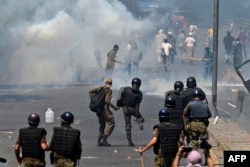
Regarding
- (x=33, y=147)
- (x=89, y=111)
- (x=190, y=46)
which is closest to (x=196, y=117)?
(x=33, y=147)

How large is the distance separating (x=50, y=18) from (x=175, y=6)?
34.1 meters

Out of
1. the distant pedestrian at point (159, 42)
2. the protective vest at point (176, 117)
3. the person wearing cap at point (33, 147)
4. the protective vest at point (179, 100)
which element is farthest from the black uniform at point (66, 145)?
the distant pedestrian at point (159, 42)

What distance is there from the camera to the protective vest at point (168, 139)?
14.4 metres

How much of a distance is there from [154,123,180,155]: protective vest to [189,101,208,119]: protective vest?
2810 millimetres

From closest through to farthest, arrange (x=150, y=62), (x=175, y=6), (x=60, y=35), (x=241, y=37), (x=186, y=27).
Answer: (x=60, y=35), (x=150, y=62), (x=241, y=37), (x=186, y=27), (x=175, y=6)

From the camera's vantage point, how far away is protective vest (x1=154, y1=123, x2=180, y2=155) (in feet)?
47.1

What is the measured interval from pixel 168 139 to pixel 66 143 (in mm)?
1633

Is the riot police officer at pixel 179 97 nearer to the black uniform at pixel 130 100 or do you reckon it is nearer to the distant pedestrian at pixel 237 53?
the black uniform at pixel 130 100

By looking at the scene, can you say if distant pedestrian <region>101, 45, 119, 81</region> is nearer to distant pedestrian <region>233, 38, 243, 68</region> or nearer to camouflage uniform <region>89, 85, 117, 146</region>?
distant pedestrian <region>233, 38, 243, 68</region>

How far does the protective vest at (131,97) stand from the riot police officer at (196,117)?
9.82ft

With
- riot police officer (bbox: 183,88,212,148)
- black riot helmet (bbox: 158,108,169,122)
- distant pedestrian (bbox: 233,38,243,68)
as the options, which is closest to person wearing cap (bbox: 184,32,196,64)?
distant pedestrian (bbox: 233,38,243,68)

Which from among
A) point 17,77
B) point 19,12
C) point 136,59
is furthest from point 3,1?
point 136,59

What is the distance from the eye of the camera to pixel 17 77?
139ft

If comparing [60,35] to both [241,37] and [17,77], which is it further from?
[241,37]
